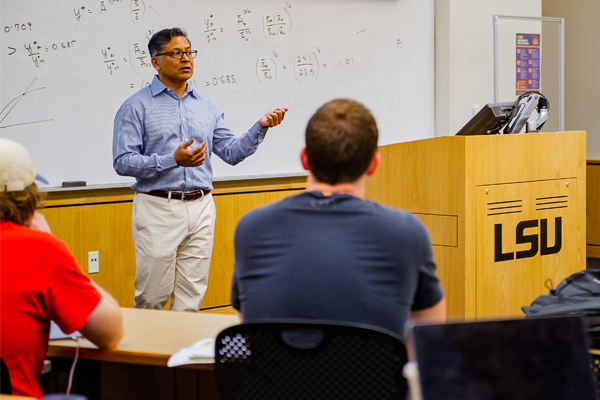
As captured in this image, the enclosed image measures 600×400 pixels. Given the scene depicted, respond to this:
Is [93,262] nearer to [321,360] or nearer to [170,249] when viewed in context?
[170,249]

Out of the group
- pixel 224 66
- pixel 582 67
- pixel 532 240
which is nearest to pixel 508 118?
pixel 532 240

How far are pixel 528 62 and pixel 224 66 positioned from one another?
2.82 metres

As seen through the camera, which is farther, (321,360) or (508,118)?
(508,118)

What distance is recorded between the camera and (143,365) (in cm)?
200

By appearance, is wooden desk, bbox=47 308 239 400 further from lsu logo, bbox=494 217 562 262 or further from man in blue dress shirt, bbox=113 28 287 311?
lsu logo, bbox=494 217 562 262

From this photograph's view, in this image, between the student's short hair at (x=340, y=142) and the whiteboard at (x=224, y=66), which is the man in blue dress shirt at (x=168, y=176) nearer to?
the whiteboard at (x=224, y=66)

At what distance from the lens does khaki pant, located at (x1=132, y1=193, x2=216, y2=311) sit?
3.37m

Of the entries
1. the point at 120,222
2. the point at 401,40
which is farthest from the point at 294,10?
the point at 120,222

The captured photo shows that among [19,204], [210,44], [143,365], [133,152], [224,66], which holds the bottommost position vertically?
[143,365]

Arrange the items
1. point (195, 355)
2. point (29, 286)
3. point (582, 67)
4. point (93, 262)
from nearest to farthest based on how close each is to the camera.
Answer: point (29, 286), point (195, 355), point (93, 262), point (582, 67)

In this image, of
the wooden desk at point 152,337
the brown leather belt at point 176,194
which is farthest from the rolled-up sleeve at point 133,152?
the wooden desk at point 152,337

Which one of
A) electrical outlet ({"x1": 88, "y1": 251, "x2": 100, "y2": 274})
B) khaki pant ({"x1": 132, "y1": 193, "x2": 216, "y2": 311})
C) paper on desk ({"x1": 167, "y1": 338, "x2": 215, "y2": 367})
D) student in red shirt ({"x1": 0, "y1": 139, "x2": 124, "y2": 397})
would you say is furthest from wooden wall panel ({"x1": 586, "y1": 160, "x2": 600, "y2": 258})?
student in red shirt ({"x1": 0, "y1": 139, "x2": 124, "y2": 397})

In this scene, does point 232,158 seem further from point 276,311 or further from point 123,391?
point 276,311

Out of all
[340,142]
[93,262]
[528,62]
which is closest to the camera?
[340,142]
